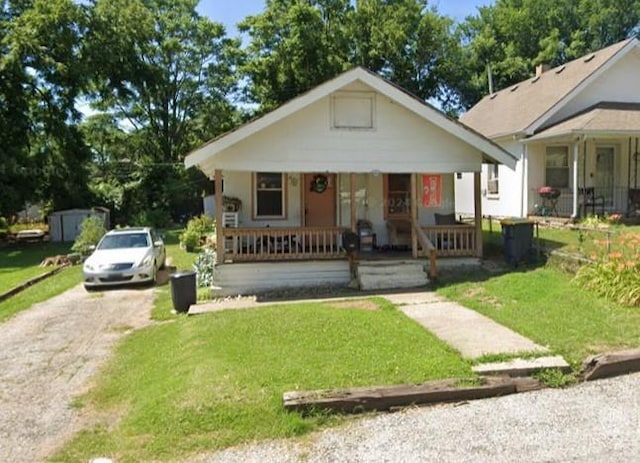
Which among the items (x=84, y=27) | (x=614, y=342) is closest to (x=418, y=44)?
(x=84, y=27)

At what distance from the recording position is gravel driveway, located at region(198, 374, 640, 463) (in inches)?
170

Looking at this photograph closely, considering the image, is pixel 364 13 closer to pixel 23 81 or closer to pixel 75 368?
pixel 23 81

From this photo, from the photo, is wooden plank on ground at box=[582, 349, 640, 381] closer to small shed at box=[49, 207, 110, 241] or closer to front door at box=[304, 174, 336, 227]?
front door at box=[304, 174, 336, 227]

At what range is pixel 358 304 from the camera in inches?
393

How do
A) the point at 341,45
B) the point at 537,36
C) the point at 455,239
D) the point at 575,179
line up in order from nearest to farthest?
the point at 455,239 < the point at 575,179 < the point at 341,45 < the point at 537,36

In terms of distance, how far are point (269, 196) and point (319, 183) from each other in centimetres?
136

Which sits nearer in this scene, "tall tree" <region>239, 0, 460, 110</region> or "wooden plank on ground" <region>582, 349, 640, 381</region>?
"wooden plank on ground" <region>582, 349, 640, 381</region>

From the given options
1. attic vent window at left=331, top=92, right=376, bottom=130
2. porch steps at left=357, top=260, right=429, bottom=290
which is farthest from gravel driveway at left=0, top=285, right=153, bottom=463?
attic vent window at left=331, top=92, right=376, bottom=130

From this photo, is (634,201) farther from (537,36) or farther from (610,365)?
(537,36)

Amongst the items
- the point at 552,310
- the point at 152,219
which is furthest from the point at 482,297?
the point at 152,219

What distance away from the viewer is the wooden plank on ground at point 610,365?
5891 millimetres

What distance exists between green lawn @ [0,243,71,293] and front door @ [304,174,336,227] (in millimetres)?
8343

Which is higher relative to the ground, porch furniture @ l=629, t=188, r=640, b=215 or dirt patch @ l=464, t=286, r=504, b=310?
porch furniture @ l=629, t=188, r=640, b=215

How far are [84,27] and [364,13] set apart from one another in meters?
19.7
